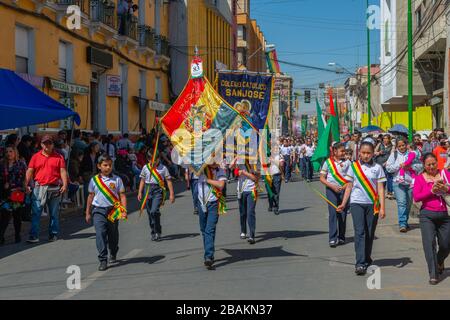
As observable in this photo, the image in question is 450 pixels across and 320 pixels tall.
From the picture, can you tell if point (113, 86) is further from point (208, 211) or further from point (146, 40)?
point (208, 211)

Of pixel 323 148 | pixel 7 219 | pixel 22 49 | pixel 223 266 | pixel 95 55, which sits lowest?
pixel 223 266

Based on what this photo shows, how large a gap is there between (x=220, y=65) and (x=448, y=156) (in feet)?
103

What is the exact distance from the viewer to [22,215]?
1184 cm

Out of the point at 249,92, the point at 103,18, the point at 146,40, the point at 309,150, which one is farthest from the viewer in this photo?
the point at 146,40

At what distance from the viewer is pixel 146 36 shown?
29797 millimetres

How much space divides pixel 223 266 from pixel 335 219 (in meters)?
2.37

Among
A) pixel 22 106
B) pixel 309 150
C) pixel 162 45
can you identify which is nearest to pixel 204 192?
pixel 22 106

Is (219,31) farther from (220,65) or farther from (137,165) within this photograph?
(137,165)

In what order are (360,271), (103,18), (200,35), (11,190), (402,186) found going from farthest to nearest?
(200,35) < (103,18) < (402,186) < (11,190) < (360,271)

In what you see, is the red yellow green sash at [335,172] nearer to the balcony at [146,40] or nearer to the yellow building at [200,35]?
the balcony at [146,40]

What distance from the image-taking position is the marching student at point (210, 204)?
835cm

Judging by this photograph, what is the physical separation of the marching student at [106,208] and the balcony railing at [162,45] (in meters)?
24.2

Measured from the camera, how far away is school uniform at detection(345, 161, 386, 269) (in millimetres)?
8062

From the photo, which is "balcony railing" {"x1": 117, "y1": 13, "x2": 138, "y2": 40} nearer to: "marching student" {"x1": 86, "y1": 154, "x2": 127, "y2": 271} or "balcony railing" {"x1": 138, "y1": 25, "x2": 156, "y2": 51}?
"balcony railing" {"x1": 138, "y1": 25, "x2": 156, "y2": 51}
